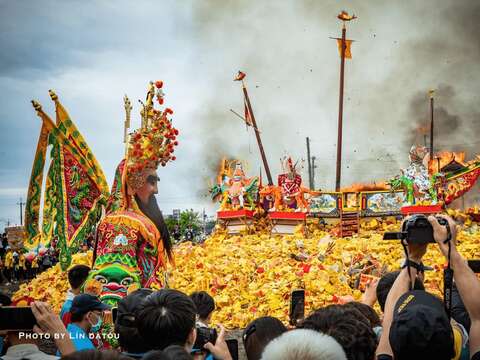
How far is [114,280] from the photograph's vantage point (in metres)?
7.17

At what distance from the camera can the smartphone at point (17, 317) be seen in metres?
3.45

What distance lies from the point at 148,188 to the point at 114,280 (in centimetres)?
142

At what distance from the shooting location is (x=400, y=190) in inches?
866

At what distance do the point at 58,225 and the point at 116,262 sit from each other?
1.71 m

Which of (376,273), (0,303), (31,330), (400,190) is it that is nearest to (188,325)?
(31,330)

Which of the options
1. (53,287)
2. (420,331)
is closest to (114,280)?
(420,331)

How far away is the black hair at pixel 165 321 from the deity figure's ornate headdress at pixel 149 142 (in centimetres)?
473

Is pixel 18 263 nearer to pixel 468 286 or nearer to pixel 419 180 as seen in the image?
pixel 419 180

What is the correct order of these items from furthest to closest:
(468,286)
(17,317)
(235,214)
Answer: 1. (235,214)
2. (17,317)
3. (468,286)

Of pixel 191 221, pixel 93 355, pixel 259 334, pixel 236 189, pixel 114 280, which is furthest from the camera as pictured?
pixel 191 221

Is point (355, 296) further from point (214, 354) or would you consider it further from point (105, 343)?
point (214, 354)

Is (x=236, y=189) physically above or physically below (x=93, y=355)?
above

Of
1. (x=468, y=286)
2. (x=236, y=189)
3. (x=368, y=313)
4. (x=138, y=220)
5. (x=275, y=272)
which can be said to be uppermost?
(x=236, y=189)

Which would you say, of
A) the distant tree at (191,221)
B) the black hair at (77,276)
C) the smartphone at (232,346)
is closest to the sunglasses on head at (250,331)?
the smartphone at (232,346)
